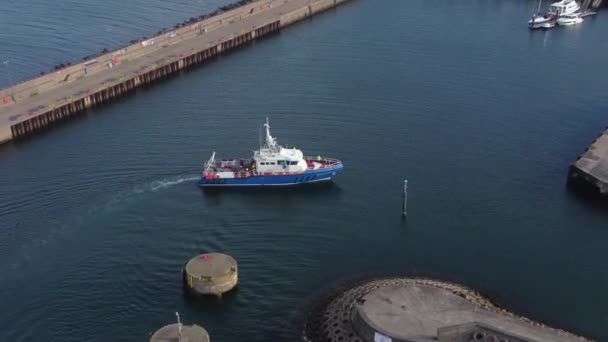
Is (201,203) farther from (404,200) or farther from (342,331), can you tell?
(342,331)

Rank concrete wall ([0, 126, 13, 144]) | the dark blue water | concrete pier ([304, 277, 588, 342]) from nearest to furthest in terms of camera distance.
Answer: concrete pier ([304, 277, 588, 342]) → the dark blue water → concrete wall ([0, 126, 13, 144])

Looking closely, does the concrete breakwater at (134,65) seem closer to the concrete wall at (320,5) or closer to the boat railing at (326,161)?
the concrete wall at (320,5)

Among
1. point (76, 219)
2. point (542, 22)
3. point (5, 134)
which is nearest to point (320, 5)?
point (542, 22)

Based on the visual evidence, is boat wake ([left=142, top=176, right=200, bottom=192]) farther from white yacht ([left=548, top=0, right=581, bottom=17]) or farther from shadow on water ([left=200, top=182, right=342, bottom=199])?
white yacht ([left=548, top=0, right=581, bottom=17])

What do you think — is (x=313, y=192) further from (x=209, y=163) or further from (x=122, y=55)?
(x=122, y=55)

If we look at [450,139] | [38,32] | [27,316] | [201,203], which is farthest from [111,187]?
[38,32]

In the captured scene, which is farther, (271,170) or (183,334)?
(271,170)

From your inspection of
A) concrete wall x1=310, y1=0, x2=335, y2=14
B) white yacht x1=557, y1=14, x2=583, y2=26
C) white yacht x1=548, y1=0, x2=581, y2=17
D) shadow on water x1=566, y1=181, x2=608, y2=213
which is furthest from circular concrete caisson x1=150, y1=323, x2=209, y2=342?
white yacht x1=548, y1=0, x2=581, y2=17
